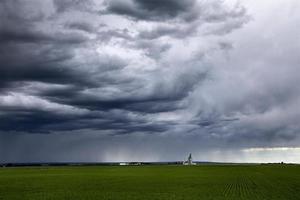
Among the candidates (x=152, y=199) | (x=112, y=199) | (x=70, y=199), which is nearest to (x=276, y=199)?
(x=152, y=199)

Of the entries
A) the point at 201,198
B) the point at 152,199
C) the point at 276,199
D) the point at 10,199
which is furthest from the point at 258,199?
the point at 10,199

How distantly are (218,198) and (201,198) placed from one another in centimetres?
171

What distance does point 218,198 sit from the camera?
44812 millimetres

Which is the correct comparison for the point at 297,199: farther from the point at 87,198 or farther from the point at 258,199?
the point at 87,198

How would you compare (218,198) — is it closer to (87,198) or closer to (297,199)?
(297,199)

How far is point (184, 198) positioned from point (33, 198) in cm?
1549

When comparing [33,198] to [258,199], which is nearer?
[258,199]

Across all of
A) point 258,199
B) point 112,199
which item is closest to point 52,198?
point 112,199

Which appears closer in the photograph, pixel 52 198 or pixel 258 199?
pixel 258 199

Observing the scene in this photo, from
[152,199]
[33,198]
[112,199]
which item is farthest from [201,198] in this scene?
[33,198]

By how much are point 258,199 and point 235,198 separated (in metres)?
2.41

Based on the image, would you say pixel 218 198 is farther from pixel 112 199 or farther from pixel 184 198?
pixel 112 199

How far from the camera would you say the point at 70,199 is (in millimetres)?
43625

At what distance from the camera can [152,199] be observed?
144 ft
